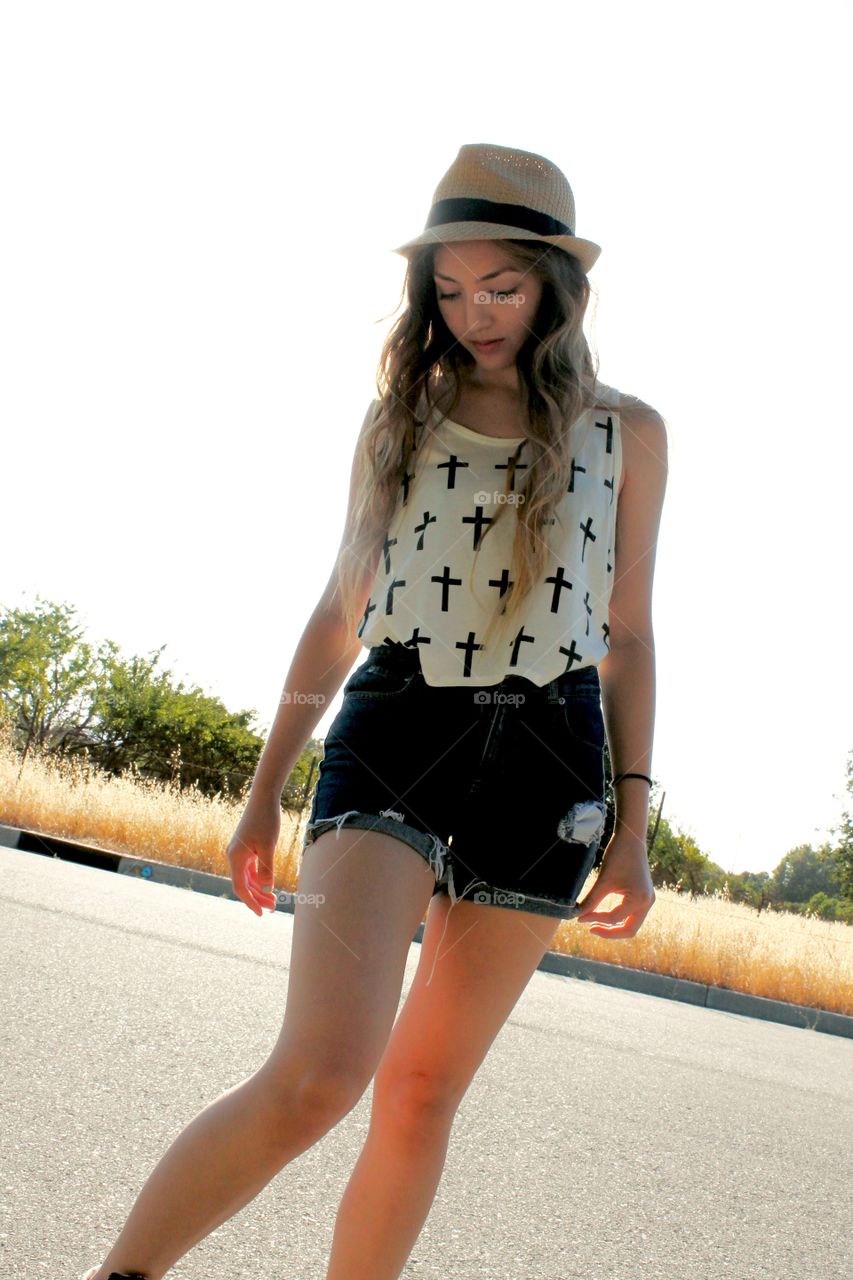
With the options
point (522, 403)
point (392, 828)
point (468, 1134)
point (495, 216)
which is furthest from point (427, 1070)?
point (468, 1134)

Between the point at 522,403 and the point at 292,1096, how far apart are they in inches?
47.8

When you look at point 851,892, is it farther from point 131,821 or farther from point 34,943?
point 34,943

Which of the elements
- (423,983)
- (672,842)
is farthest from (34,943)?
(672,842)

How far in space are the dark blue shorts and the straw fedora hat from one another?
76 centimetres

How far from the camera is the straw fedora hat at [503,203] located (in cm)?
213

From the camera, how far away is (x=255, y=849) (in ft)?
6.67

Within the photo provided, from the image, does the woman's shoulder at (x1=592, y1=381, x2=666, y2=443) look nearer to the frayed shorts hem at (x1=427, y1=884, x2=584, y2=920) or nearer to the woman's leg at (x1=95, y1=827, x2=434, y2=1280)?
the frayed shorts hem at (x1=427, y1=884, x2=584, y2=920)

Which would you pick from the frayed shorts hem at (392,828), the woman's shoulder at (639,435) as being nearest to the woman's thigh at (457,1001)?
the frayed shorts hem at (392,828)

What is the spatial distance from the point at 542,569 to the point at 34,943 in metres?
4.05

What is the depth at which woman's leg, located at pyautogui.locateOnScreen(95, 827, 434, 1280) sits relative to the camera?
1583 millimetres

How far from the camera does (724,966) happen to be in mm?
9570

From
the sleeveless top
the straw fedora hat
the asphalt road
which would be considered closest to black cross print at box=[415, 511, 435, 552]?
the sleeveless top

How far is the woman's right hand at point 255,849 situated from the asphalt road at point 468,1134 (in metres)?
0.76

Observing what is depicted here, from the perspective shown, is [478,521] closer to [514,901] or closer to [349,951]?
[514,901]
